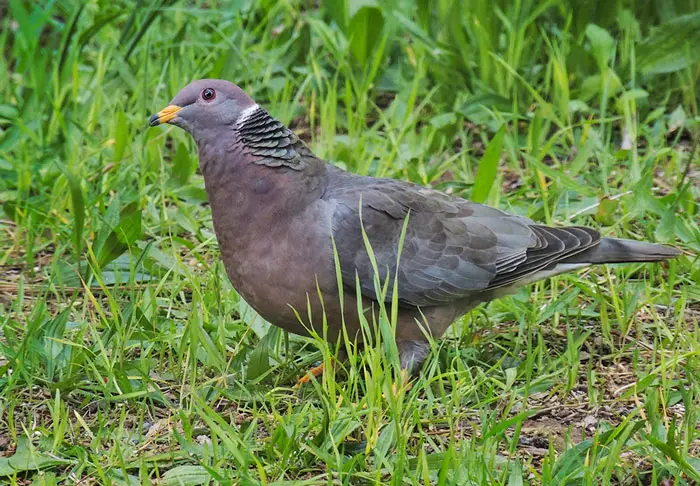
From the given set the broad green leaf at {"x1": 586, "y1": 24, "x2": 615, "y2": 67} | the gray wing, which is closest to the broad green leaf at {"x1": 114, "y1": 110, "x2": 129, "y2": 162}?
the gray wing

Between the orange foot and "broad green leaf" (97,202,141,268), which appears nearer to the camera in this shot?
the orange foot

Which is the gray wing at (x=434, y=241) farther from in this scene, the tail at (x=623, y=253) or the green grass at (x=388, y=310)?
the green grass at (x=388, y=310)

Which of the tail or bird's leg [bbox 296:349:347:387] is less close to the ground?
the tail

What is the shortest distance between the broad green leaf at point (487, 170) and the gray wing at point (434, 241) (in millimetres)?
609

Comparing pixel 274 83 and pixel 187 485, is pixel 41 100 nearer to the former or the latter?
pixel 274 83

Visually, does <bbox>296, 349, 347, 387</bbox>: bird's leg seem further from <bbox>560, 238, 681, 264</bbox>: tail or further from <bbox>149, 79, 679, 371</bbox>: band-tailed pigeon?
<bbox>560, 238, 681, 264</bbox>: tail

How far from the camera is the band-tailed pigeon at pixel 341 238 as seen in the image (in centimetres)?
353

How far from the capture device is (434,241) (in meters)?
3.88

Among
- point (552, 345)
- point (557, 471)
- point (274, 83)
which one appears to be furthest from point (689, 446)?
point (274, 83)

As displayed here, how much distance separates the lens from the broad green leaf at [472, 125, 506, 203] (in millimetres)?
4707

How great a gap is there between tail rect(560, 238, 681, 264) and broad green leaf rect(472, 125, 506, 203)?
80 centimetres

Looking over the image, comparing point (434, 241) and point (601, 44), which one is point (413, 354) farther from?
point (601, 44)

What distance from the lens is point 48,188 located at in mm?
5020

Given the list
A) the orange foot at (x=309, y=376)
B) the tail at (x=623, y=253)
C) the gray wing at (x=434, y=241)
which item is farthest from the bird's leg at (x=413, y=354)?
the tail at (x=623, y=253)
